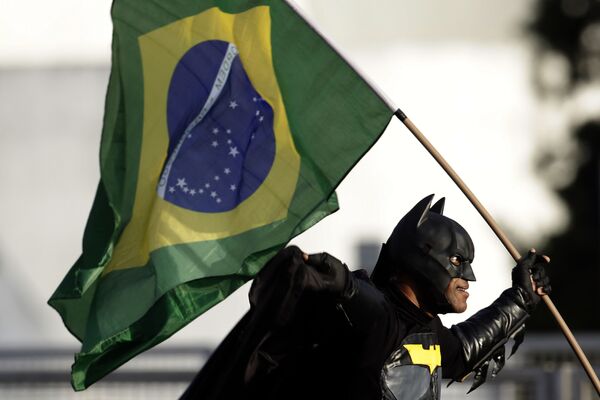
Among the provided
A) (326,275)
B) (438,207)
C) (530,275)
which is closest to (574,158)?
(530,275)

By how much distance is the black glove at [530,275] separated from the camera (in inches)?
272

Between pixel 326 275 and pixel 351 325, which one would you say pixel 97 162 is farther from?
pixel 326 275

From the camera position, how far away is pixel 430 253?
6363 mm

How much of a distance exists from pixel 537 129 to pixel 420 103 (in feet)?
62.5

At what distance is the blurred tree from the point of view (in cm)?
3177

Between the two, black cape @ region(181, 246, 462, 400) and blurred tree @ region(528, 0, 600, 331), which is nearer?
black cape @ region(181, 246, 462, 400)

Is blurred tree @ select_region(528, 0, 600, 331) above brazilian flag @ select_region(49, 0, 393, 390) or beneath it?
beneath

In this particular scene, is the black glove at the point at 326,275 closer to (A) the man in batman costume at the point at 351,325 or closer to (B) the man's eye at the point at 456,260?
(A) the man in batman costume at the point at 351,325

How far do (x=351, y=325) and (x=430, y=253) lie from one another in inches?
18.9

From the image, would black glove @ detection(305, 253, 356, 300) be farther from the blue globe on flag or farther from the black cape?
the blue globe on flag

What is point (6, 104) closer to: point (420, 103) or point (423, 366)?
point (420, 103)

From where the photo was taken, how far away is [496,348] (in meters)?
6.98

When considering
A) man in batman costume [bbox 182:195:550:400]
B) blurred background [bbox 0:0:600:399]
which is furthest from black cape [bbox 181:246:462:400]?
blurred background [bbox 0:0:600:399]

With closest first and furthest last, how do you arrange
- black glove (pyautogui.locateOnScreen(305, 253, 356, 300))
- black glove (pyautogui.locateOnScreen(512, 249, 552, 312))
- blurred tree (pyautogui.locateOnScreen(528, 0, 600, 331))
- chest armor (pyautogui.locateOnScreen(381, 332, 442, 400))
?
black glove (pyautogui.locateOnScreen(305, 253, 356, 300)) → chest armor (pyautogui.locateOnScreen(381, 332, 442, 400)) → black glove (pyautogui.locateOnScreen(512, 249, 552, 312)) → blurred tree (pyautogui.locateOnScreen(528, 0, 600, 331))
